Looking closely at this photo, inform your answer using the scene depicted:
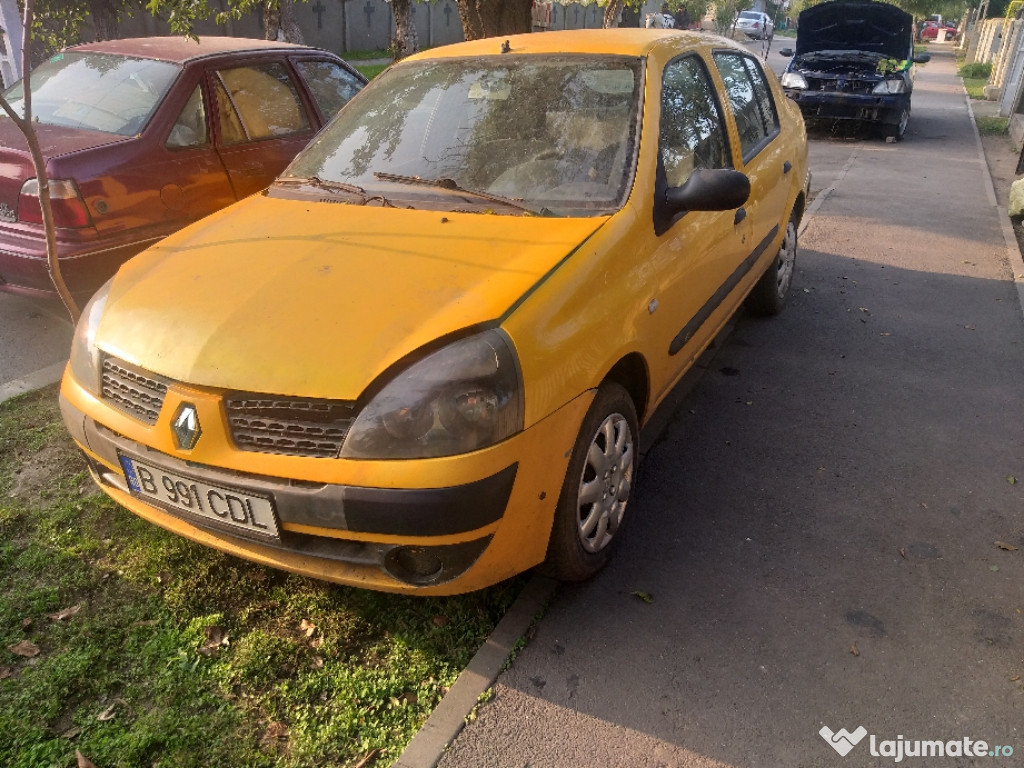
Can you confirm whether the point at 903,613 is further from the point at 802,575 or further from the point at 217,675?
the point at 217,675

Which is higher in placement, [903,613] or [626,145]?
[626,145]

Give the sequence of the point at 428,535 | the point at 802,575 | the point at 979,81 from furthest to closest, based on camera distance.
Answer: the point at 979,81 < the point at 802,575 < the point at 428,535

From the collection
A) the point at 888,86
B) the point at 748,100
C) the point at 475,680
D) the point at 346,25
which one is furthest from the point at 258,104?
the point at 346,25

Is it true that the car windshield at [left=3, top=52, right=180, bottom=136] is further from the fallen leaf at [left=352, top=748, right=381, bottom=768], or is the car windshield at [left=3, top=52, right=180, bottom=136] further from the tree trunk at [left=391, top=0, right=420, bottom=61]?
the tree trunk at [left=391, top=0, right=420, bottom=61]

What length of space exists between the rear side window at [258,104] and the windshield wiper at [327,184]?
77.1 inches

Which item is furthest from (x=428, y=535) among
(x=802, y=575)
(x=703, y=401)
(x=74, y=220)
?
(x=74, y=220)

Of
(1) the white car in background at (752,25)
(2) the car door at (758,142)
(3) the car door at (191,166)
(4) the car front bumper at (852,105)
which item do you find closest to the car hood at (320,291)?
(2) the car door at (758,142)

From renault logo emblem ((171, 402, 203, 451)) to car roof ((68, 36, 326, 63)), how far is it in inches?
141

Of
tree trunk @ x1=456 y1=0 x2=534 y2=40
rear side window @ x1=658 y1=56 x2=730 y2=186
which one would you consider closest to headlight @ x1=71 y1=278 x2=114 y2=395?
rear side window @ x1=658 y1=56 x2=730 y2=186

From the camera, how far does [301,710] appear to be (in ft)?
7.41

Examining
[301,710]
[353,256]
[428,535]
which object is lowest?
[301,710]

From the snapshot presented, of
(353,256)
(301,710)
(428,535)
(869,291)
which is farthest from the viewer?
(869,291)

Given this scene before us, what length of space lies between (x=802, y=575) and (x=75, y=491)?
2.91 metres

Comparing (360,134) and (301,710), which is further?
(360,134)
